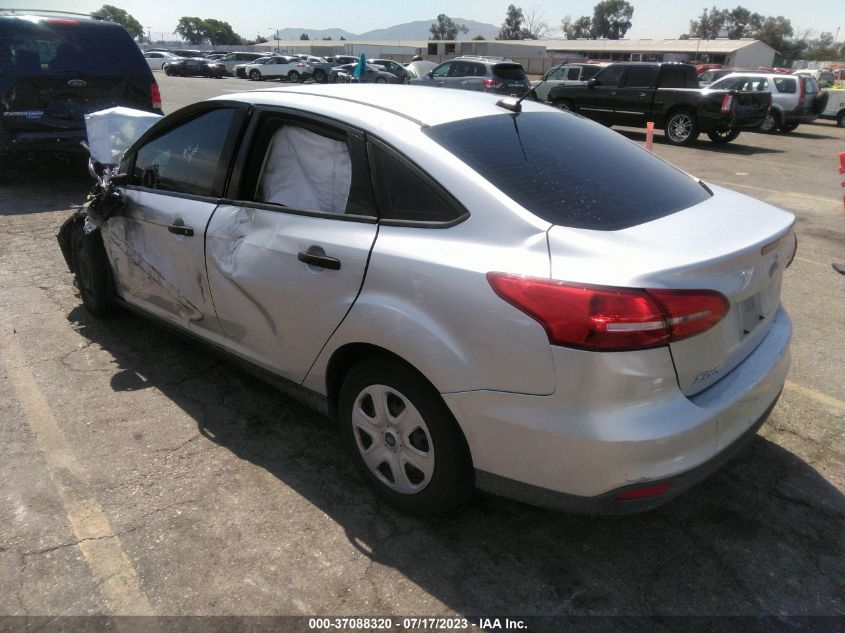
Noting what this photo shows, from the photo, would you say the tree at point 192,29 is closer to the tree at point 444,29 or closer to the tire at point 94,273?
the tree at point 444,29

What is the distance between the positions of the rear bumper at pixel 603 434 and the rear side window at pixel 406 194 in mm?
693

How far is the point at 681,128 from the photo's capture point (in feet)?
49.5

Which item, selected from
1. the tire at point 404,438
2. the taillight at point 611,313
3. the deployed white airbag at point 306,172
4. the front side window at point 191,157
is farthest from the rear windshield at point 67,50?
the taillight at point 611,313

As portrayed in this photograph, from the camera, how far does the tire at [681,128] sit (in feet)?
48.7

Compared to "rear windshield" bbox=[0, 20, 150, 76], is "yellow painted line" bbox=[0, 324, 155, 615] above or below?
below

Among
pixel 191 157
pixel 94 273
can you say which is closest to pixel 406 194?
pixel 191 157

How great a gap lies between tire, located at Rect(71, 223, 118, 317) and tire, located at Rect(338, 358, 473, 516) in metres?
2.51

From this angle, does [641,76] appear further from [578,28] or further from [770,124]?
[578,28]

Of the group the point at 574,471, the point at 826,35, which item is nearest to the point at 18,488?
the point at 574,471

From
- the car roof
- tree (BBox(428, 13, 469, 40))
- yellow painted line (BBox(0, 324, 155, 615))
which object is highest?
tree (BBox(428, 13, 469, 40))

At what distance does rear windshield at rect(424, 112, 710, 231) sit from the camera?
7.84ft

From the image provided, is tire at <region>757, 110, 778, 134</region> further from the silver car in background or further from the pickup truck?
the silver car in background

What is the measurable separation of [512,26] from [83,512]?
445 feet

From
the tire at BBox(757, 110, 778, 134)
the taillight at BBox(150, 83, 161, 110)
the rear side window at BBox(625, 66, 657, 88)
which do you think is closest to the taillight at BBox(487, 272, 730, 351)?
the taillight at BBox(150, 83, 161, 110)
